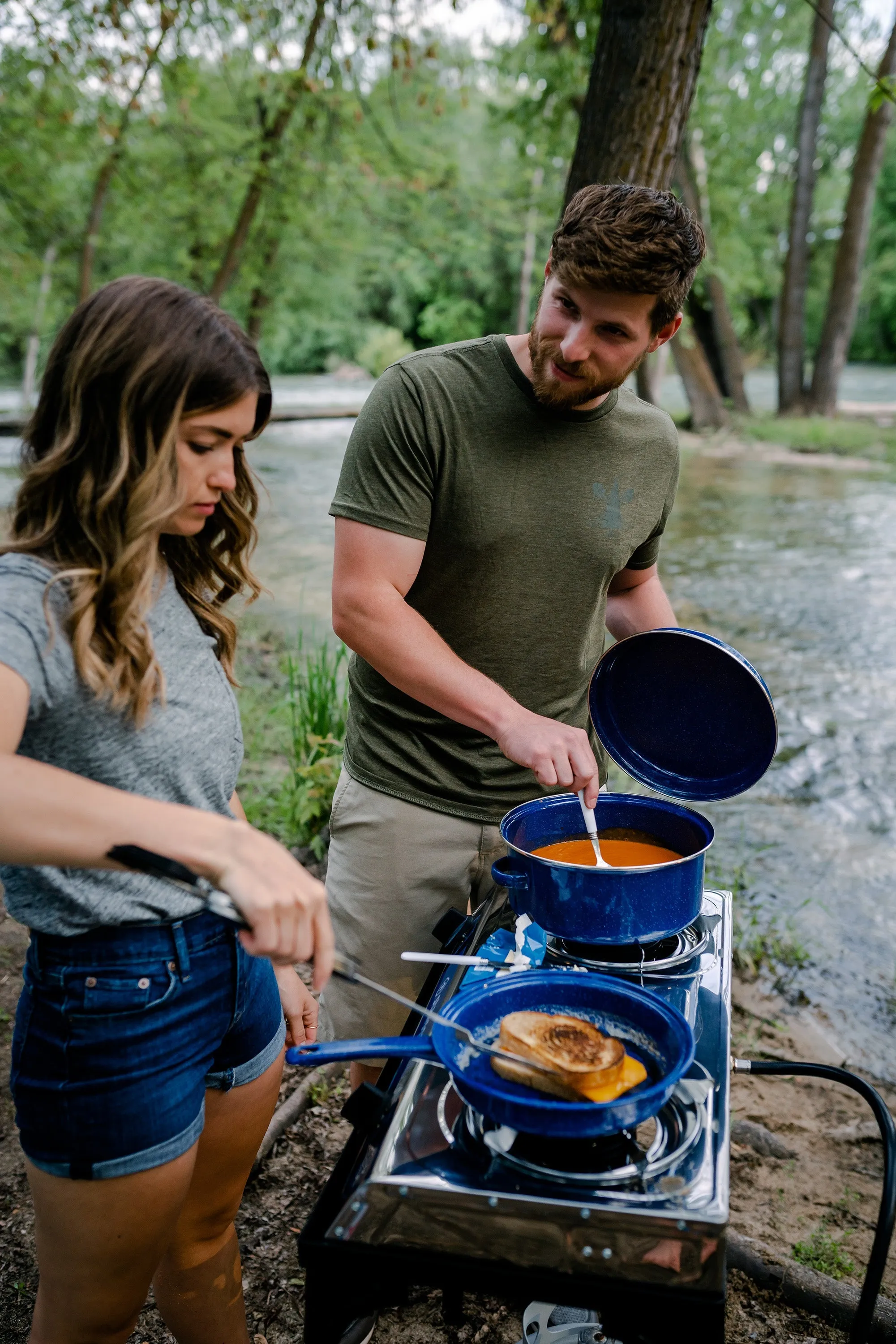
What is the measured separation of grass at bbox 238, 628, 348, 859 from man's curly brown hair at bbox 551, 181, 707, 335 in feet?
7.71

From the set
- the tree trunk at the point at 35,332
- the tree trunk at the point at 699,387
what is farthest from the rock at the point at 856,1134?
the tree trunk at the point at 35,332

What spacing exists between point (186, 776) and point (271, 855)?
35 cm

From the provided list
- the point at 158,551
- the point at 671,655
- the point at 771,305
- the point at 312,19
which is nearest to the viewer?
the point at 158,551

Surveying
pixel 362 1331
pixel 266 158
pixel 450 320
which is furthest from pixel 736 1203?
pixel 450 320

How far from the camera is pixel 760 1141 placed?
2.78 meters

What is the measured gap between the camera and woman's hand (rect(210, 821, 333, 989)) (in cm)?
106

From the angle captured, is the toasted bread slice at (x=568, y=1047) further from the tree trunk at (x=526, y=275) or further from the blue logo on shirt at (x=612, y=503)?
the tree trunk at (x=526, y=275)

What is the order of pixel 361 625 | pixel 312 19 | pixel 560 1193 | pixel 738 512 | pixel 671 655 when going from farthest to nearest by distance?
1. pixel 738 512
2. pixel 312 19
3. pixel 361 625
4. pixel 671 655
5. pixel 560 1193

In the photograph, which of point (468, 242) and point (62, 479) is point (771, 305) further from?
point (62, 479)

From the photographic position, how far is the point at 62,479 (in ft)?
4.27

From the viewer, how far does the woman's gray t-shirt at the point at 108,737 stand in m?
1.20

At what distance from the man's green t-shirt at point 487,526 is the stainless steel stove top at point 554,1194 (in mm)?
890

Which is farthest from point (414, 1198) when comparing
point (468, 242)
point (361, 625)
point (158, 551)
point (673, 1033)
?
point (468, 242)

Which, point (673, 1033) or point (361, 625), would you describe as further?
point (361, 625)
